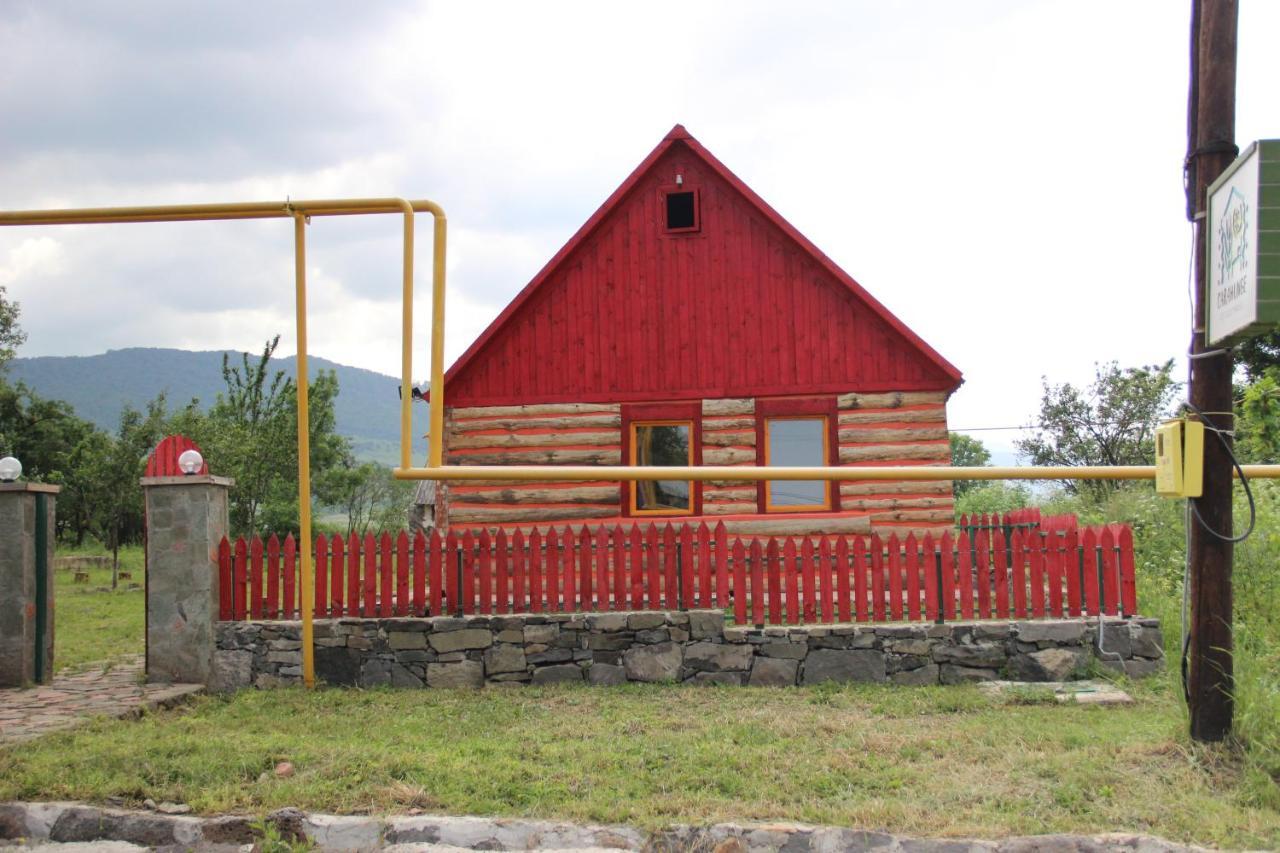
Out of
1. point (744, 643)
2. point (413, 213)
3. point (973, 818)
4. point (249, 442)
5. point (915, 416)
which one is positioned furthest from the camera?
point (249, 442)

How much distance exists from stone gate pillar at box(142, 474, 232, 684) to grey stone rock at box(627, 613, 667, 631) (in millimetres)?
4213

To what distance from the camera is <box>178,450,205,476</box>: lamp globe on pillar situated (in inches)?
389

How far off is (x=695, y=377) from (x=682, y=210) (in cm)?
269

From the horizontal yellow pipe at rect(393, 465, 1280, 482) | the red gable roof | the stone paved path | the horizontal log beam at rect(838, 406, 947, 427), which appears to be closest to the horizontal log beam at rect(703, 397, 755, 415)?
the red gable roof

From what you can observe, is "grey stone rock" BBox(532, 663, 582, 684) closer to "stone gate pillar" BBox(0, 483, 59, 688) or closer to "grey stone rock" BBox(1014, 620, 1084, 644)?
"grey stone rock" BBox(1014, 620, 1084, 644)

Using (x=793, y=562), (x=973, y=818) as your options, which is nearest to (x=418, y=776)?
(x=973, y=818)

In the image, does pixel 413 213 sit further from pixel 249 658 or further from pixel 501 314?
pixel 501 314

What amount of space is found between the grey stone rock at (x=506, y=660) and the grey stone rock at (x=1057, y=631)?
16.4ft

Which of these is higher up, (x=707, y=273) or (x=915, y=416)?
(x=707, y=273)

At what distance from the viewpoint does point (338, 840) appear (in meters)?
5.41

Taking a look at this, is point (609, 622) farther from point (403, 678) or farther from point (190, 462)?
point (190, 462)

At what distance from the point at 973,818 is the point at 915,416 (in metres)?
9.04

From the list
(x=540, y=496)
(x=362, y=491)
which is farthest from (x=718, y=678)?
(x=362, y=491)

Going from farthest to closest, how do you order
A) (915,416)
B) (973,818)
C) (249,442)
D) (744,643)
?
(249,442)
(915,416)
(744,643)
(973,818)
